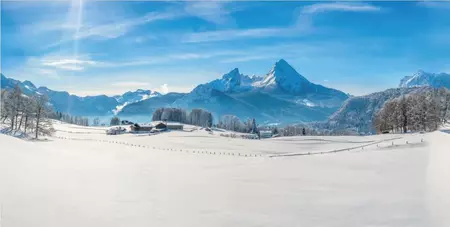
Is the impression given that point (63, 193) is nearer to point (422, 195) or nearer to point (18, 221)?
point (18, 221)

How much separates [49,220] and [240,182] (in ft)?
31.4

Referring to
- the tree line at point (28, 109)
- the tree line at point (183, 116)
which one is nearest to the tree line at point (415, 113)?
the tree line at point (28, 109)

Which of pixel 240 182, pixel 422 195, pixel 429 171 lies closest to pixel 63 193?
pixel 240 182

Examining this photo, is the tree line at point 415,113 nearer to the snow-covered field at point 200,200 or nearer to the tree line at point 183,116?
the snow-covered field at point 200,200

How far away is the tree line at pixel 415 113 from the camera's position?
72.8 m

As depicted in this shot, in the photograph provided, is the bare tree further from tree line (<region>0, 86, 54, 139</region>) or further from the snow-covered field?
the snow-covered field

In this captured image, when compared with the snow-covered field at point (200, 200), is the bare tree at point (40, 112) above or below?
above

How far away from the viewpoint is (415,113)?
73.9 meters

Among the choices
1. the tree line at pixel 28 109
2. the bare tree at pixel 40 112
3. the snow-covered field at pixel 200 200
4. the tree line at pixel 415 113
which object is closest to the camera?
the snow-covered field at pixel 200 200

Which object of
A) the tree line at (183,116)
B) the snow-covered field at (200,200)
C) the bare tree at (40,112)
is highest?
the tree line at (183,116)

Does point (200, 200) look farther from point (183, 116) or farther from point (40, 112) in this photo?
point (183, 116)

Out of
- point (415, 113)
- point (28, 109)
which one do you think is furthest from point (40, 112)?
point (415, 113)

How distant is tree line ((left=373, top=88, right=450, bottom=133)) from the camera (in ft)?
239

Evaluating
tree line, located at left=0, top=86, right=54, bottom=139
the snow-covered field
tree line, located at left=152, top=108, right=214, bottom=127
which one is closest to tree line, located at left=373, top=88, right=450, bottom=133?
the snow-covered field
